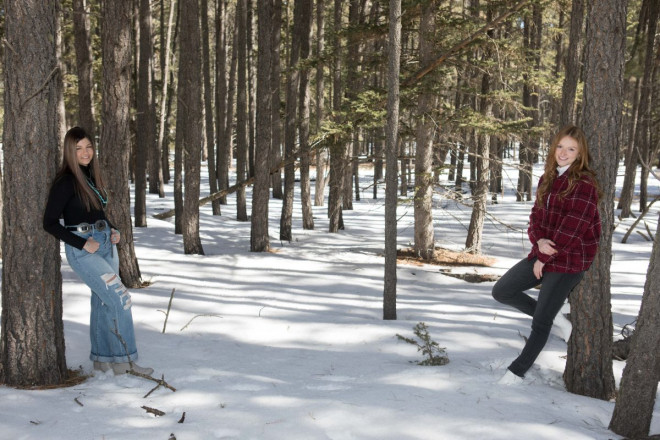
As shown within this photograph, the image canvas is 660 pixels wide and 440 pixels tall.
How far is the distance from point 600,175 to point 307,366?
3039mm

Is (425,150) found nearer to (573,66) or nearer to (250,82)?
(573,66)

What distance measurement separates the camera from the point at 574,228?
13.1ft

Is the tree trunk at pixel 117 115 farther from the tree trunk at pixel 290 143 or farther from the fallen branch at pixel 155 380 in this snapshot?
the tree trunk at pixel 290 143

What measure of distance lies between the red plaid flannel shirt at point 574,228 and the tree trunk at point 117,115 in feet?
18.6

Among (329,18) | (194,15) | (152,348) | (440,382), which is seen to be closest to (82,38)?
(194,15)

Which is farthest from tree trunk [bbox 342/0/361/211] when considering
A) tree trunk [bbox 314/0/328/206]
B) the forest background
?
tree trunk [bbox 314/0/328/206]

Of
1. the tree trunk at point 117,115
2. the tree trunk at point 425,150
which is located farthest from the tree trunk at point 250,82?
the tree trunk at point 117,115

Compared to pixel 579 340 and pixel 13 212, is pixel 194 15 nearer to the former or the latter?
Answer: pixel 13 212

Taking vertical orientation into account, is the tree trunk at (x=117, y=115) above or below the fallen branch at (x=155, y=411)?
above

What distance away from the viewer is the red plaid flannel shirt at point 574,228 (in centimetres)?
401

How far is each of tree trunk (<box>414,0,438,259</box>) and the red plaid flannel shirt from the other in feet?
21.4

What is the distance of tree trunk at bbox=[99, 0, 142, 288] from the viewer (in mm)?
7477

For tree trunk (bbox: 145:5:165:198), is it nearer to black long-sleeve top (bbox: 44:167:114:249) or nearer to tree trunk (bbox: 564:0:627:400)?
black long-sleeve top (bbox: 44:167:114:249)

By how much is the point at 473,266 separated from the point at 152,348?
8.65m
